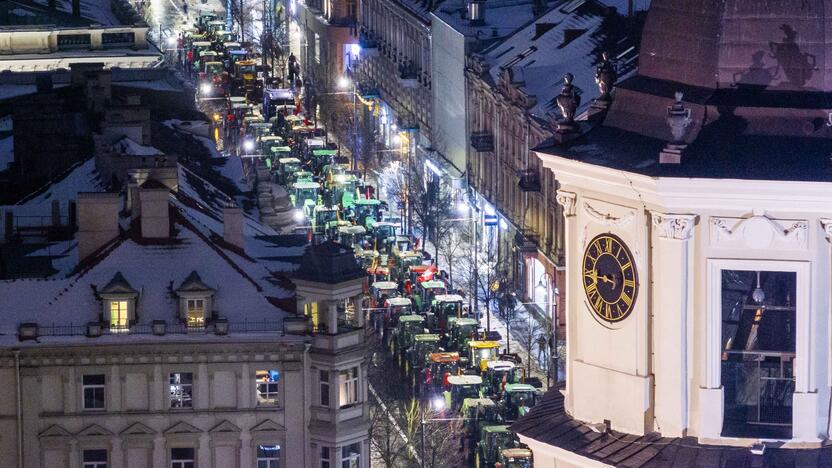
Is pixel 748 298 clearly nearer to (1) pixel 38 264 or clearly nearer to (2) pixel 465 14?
(1) pixel 38 264

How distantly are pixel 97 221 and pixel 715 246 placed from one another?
69.9 meters

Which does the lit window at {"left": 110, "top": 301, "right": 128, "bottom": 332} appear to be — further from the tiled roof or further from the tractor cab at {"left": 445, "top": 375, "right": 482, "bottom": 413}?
the tiled roof

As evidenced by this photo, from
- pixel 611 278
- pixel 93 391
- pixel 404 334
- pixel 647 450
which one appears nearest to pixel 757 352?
pixel 647 450

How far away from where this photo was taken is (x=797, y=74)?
1684 inches

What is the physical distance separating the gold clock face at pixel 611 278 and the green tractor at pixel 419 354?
299 ft

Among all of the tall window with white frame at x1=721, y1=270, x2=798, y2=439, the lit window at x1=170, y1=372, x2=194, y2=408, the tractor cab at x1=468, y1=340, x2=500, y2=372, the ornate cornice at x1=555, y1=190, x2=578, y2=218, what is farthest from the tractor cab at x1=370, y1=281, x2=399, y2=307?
the tall window with white frame at x1=721, y1=270, x2=798, y2=439

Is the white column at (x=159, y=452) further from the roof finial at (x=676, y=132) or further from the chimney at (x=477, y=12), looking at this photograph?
the chimney at (x=477, y=12)

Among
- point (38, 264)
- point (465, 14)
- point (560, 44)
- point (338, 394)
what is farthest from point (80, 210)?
point (465, 14)

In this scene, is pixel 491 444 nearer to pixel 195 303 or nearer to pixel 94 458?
pixel 195 303

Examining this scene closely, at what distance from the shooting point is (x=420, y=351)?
145000 millimetres

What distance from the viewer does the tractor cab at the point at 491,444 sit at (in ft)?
394

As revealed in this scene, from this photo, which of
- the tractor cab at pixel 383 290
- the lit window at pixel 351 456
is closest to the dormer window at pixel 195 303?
the lit window at pixel 351 456

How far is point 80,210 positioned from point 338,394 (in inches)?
513

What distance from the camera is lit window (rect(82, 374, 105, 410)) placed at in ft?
348
